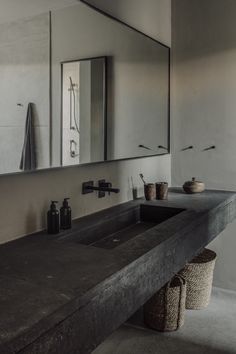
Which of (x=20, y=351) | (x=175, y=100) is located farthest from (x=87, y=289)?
(x=175, y=100)

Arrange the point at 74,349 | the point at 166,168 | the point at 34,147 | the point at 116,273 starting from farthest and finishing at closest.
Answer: the point at 166,168
the point at 34,147
the point at 116,273
the point at 74,349

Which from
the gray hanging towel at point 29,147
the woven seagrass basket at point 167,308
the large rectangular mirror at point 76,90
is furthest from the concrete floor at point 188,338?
the gray hanging towel at point 29,147

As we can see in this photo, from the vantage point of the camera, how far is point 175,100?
3.45 meters

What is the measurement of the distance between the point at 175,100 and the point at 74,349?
8.63 ft

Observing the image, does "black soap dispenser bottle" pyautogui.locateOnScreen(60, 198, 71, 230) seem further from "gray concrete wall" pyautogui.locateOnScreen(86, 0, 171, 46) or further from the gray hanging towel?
"gray concrete wall" pyautogui.locateOnScreen(86, 0, 171, 46)

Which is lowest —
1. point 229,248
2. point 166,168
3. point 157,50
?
point 229,248

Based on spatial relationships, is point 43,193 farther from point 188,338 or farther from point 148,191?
point 188,338

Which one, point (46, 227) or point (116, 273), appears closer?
point (116, 273)

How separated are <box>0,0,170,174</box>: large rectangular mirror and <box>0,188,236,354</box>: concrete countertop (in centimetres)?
43

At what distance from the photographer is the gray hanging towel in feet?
6.12

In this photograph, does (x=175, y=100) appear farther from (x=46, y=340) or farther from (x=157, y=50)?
(x=46, y=340)

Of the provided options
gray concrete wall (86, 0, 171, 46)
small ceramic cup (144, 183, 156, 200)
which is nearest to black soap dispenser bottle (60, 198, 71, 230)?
small ceramic cup (144, 183, 156, 200)

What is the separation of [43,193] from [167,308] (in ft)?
4.08

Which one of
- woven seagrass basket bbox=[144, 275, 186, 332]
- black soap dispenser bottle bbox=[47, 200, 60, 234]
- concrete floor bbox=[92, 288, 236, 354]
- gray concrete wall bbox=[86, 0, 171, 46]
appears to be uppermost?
gray concrete wall bbox=[86, 0, 171, 46]
